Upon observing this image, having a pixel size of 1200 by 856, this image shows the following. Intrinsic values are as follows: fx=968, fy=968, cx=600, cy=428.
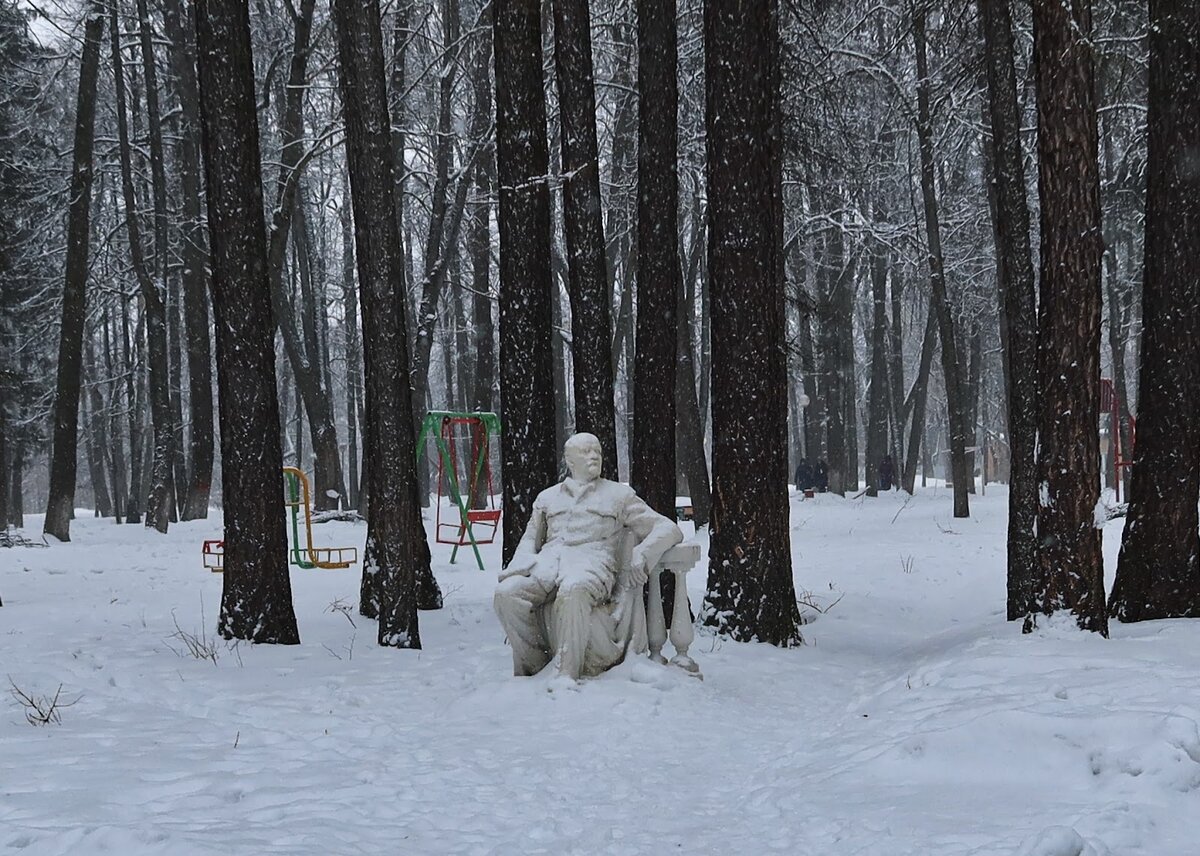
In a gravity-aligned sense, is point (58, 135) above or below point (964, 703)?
above

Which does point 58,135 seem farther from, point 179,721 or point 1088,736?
point 1088,736

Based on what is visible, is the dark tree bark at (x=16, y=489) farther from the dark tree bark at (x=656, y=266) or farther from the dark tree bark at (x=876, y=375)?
the dark tree bark at (x=876, y=375)

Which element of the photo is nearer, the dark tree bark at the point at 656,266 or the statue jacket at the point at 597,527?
the statue jacket at the point at 597,527

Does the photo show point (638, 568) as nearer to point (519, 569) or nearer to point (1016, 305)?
point (519, 569)

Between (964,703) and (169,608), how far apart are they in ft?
26.9

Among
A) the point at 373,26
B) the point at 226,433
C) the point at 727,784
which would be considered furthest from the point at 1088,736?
the point at 373,26

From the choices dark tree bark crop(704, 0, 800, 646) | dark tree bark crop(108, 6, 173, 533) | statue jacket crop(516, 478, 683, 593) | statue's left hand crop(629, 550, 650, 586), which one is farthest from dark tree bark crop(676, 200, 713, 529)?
dark tree bark crop(108, 6, 173, 533)

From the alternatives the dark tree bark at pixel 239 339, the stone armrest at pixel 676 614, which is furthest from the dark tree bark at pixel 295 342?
the stone armrest at pixel 676 614

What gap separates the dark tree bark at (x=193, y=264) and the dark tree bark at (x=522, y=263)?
33.0 ft

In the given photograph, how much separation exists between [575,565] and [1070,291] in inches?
147

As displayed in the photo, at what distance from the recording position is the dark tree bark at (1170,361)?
7.32 metres

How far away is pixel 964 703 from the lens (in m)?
5.40

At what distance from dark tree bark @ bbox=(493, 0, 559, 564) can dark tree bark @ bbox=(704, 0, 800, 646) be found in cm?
162

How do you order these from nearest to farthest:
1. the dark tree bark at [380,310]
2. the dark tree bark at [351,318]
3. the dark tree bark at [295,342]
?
1. the dark tree bark at [380,310]
2. the dark tree bark at [295,342]
3. the dark tree bark at [351,318]
